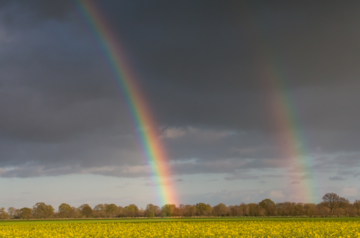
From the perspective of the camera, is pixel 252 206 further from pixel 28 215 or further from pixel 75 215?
pixel 28 215

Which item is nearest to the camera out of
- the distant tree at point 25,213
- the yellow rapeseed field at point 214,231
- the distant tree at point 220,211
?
the yellow rapeseed field at point 214,231

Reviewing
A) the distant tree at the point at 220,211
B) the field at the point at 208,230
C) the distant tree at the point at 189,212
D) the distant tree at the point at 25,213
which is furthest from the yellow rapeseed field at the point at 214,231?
the distant tree at the point at 25,213

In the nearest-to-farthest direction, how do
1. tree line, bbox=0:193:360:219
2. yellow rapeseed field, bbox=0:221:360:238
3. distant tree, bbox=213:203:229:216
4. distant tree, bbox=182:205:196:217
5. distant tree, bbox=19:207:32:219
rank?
yellow rapeseed field, bbox=0:221:360:238 → tree line, bbox=0:193:360:219 → distant tree, bbox=213:203:229:216 → distant tree, bbox=182:205:196:217 → distant tree, bbox=19:207:32:219

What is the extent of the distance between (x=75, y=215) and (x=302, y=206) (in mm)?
127721

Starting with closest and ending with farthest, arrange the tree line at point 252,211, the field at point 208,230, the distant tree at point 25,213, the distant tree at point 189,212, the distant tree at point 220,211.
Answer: the field at point 208,230, the tree line at point 252,211, the distant tree at point 220,211, the distant tree at point 189,212, the distant tree at point 25,213

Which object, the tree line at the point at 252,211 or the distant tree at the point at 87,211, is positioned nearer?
the tree line at the point at 252,211

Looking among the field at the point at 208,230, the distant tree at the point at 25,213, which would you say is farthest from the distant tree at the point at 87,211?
the field at the point at 208,230

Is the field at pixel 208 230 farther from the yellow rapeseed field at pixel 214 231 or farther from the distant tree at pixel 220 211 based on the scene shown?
the distant tree at pixel 220 211

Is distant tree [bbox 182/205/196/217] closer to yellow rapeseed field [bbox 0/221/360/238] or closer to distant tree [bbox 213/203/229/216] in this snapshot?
distant tree [bbox 213/203/229/216]

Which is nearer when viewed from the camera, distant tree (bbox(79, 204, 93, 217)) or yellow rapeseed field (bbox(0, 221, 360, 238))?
yellow rapeseed field (bbox(0, 221, 360, 238))

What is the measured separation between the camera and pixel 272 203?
197875 mm

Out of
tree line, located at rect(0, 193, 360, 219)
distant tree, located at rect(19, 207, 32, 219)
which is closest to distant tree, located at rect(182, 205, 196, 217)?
tree line, located at rect(0, 193, 360, 219)

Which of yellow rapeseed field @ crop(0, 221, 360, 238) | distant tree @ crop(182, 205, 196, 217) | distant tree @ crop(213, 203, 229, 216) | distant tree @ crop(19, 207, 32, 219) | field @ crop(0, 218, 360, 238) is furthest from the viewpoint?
distant tree @ crop(19, 207, 32, 219)

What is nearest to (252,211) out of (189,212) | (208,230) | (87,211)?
(189,212)
